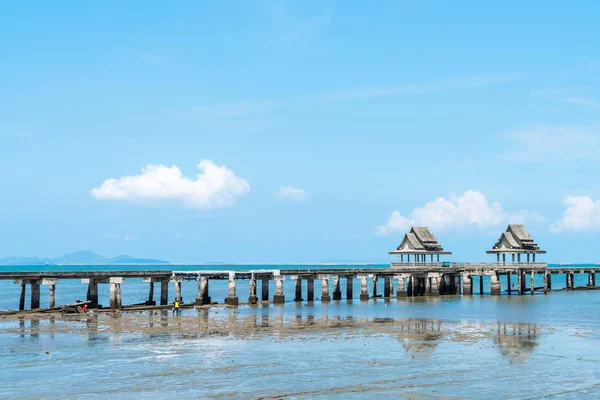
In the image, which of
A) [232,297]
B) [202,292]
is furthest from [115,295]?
[232,297]

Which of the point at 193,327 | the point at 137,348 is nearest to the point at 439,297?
the point at 193,327

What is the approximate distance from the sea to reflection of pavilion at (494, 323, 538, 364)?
55 mm

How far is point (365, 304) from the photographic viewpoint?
2751 inches

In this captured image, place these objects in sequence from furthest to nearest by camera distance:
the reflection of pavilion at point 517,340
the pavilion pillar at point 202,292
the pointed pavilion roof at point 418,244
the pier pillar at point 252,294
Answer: the pointed pavilion roof at point 418,244 < the pier pillar at point 252,294 < the pavilion pillar at point 202,292 < the reflection of pavilion at point 517,340

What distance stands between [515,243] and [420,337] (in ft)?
178

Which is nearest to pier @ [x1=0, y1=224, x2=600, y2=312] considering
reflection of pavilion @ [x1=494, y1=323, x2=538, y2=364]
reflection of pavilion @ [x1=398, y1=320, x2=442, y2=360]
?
reflection of pavilion @ [x1=398, y1=320, x2=442, y2=360]

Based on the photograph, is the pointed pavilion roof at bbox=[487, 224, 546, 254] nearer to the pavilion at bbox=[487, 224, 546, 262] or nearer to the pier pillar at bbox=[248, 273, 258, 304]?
the pavilion at bbox=[487, 224, 546, 262]

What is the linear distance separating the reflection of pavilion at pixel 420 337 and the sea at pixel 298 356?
0.09 metres

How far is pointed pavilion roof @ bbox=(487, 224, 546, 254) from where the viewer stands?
301 feet

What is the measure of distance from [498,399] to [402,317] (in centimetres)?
2955

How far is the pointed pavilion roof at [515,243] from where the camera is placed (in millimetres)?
91625

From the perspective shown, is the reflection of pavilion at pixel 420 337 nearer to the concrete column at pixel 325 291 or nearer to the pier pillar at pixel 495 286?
the concrete column at pixel 325 291

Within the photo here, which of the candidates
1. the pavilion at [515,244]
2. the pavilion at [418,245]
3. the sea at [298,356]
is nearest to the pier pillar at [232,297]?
the sea at [298,356]

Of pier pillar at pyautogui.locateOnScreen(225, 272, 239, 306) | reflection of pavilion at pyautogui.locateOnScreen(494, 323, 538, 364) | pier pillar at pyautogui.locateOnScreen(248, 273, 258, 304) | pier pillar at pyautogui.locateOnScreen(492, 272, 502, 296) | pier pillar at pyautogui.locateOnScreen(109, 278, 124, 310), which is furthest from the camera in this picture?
pier pillar at pyautogui.locateOnScreen(492, 272, 502, 296)
